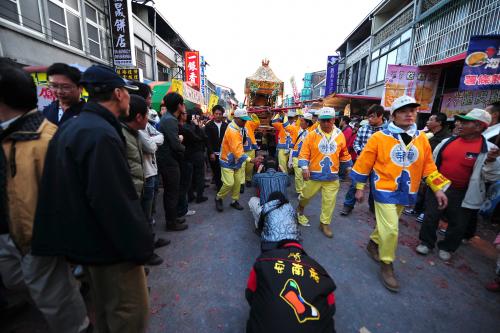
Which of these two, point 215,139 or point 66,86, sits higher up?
point 66,86

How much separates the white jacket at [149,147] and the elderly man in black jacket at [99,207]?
131cm

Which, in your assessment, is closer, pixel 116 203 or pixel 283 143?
pixel 116 203

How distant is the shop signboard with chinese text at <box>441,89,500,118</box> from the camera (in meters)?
5.98

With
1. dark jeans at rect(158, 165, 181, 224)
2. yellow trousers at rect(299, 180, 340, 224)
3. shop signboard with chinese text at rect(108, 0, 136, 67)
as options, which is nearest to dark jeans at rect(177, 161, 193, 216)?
dark jeans at rect(158, 165, 181, 224)

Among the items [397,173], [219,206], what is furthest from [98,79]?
[219,206]

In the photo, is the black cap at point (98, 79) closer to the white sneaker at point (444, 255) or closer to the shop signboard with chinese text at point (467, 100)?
the white sneaker at point (444, 255)

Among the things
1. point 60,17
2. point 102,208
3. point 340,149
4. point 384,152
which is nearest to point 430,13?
point 340,149

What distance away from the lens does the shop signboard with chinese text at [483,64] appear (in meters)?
4.88

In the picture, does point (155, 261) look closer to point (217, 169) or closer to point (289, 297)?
point (289, 297)

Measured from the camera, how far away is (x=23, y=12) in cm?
729

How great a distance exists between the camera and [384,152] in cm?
280

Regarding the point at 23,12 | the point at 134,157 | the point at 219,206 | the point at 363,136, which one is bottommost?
the point at 219,206

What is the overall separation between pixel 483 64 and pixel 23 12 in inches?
501

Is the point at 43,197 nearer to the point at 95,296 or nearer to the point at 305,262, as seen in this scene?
the point at 95,296
